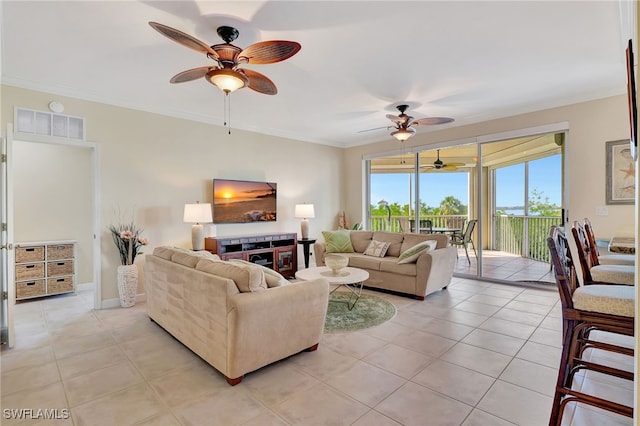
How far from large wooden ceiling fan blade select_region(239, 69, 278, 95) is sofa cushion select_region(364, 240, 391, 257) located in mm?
3104

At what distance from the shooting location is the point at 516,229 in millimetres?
7008

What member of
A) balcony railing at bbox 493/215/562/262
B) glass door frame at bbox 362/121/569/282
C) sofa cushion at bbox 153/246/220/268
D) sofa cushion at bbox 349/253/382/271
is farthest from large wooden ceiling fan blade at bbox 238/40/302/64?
balcony railing at bbox 493/215/562/262

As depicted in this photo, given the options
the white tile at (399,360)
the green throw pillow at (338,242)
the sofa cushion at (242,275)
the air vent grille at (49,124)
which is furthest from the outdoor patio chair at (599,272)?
the air vent grille at (49,124)

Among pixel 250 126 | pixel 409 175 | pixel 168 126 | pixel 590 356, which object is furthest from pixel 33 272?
pixel 409 175

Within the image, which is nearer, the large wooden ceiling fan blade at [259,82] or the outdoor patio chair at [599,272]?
the outdoor patio chair at [599,272]

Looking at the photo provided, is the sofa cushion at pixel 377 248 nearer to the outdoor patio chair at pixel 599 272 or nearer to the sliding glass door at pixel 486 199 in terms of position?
the sliding glass door at pixel 486 199

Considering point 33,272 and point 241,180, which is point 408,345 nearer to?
point 241,180

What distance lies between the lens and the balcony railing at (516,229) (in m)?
6.08

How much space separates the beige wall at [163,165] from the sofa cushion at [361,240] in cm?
138

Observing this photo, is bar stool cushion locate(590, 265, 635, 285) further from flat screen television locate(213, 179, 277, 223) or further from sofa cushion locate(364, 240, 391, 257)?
flat screen television locate(213, 179, 277, 223)

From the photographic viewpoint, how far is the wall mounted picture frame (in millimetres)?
3961

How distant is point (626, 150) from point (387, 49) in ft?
11.6

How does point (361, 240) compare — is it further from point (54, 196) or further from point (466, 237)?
point (54, 196)

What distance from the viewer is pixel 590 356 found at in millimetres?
2635
